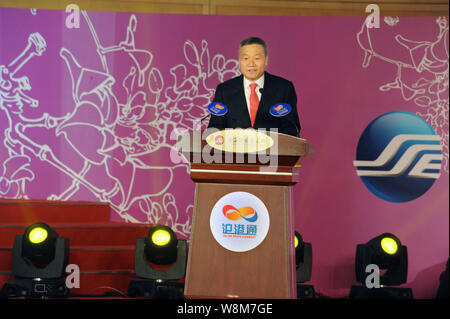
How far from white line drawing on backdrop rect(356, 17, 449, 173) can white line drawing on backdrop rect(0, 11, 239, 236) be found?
1258 millimetres

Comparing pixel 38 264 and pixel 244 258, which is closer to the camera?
pixel 244 258

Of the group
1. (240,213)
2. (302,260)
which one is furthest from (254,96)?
(302,260)

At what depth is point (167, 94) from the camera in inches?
185

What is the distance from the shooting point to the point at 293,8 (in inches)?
189

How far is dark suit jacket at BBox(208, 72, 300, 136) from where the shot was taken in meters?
2.93

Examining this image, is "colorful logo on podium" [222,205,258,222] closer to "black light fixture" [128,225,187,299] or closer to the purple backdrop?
"black light fixture" [128,225,187,299]

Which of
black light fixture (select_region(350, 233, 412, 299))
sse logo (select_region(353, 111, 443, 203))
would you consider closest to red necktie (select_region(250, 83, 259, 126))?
black light fixture (select_region(350, 233, 412, 299))

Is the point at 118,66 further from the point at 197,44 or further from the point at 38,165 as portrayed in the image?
the point at 38,165

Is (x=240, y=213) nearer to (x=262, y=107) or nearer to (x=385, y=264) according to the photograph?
(x=262, y=107)

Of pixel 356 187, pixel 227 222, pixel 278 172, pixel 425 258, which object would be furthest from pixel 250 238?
pixel 425 258

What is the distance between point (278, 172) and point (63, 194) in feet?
8.85

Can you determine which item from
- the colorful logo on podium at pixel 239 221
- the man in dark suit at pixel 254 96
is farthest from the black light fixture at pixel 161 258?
the colorful logo on podium at pixel 239 221

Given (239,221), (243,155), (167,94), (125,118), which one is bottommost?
(239,221)

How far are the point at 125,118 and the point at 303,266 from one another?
1.98m
